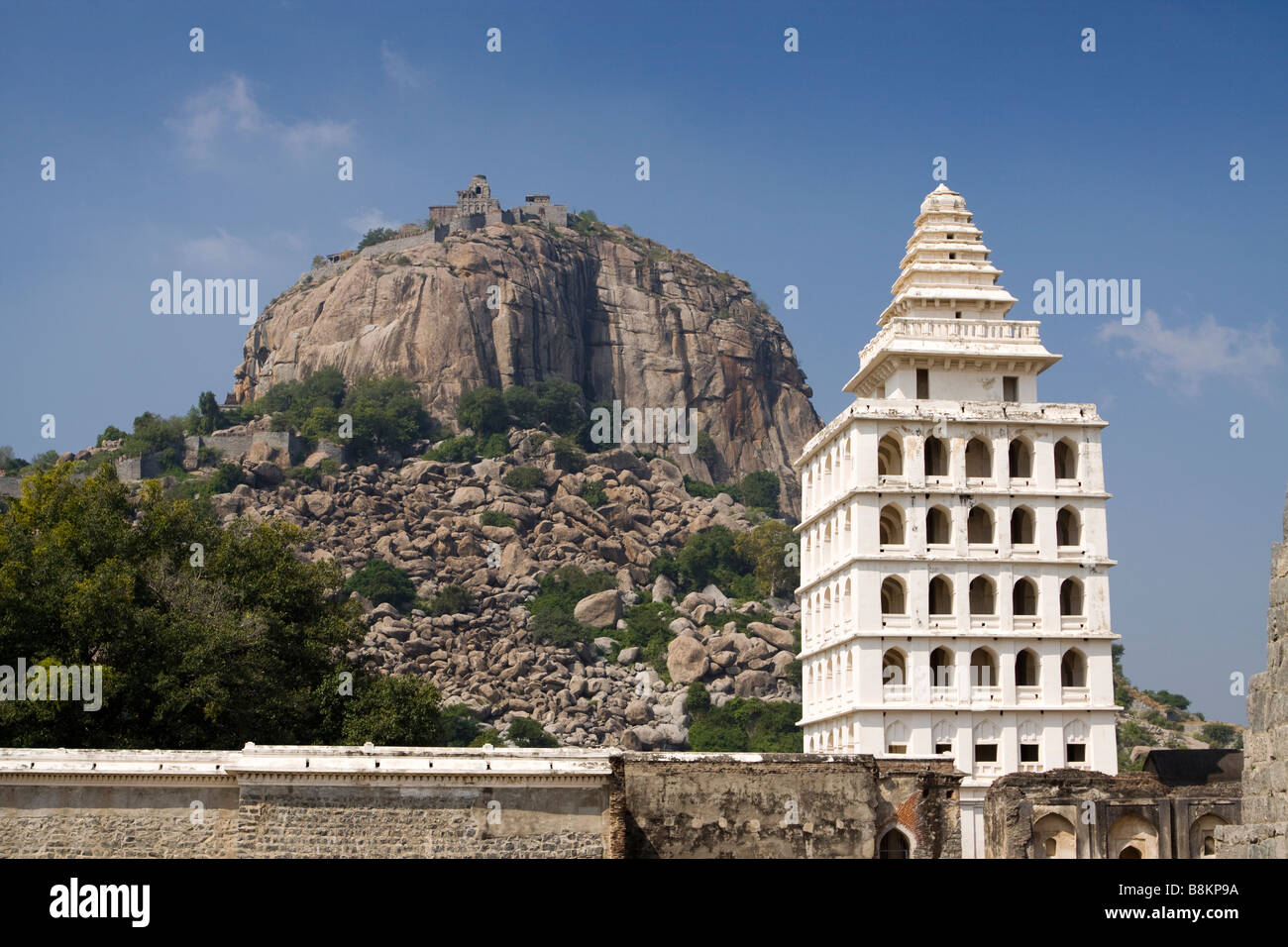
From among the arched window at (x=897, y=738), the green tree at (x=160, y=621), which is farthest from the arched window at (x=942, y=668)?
the green tree at (x=160, y=621)

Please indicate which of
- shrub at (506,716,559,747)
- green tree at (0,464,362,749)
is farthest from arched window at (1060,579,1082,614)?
shrub at (506,716,559,747)

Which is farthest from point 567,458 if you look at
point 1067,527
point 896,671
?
point 896,671

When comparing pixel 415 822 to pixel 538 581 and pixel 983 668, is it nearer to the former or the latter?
pixel 983 668

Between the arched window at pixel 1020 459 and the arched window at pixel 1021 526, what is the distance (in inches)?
49.3

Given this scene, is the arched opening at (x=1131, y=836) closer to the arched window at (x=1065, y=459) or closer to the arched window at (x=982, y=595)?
the arched window at (x=982, y=595)

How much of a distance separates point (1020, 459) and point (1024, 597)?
202 inches

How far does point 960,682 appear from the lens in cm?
5922

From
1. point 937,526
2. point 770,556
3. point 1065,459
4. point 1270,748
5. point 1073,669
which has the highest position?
point 770,556

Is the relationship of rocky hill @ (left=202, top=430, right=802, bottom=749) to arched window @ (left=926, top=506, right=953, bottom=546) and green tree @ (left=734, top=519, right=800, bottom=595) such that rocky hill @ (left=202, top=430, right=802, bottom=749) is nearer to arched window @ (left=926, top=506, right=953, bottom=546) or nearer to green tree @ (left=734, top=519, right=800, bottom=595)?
green tree @ (left=734, top=519, right=800, bottom=595)

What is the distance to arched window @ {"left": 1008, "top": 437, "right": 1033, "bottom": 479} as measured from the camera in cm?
6275

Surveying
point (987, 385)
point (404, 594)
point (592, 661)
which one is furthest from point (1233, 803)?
point (404, 594)

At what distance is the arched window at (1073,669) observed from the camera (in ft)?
199

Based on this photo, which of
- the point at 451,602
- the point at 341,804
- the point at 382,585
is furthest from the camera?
the point at 382,585

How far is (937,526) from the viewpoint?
6225 cm
